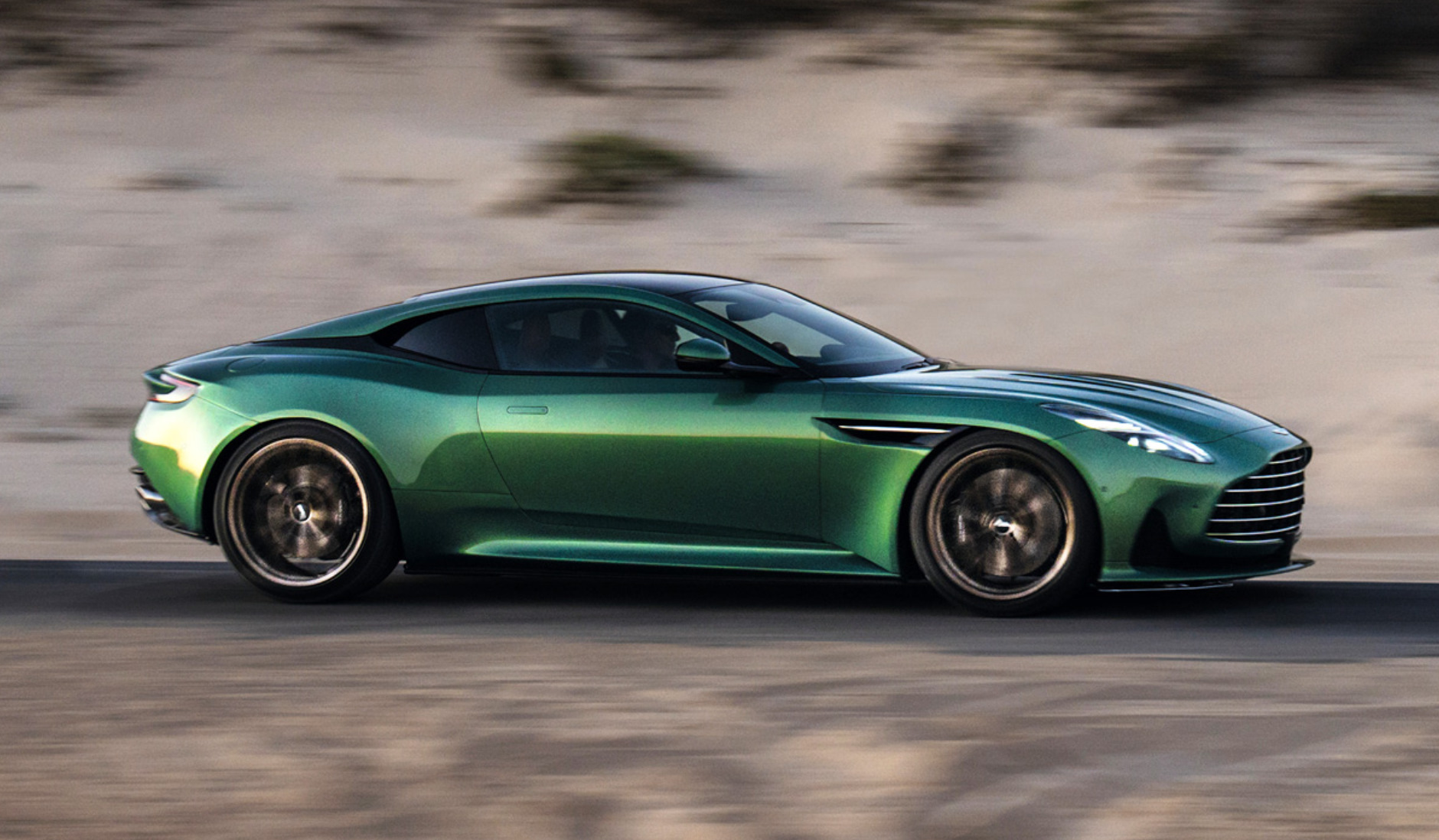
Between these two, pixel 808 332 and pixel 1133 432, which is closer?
pixel 1133 432

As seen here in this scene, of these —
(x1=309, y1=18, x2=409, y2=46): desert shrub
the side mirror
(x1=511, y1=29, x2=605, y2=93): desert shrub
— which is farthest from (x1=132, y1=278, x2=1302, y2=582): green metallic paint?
(x1=309, y1=18, x2=409, y2=46): desert shrub

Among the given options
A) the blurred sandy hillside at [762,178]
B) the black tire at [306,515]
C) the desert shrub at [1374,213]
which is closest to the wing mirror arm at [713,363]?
the black tire at [306,515]

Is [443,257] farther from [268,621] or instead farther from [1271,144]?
[268,621]

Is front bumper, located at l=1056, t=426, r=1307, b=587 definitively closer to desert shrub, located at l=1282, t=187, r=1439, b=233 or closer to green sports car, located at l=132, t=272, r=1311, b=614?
green sports car, located at l=132, t=272, r=1311, b=614

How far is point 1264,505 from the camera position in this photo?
7.57 m

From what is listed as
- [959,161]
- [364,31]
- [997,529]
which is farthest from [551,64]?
[997,529]

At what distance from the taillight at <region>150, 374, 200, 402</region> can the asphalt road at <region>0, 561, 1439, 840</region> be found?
0.89 m

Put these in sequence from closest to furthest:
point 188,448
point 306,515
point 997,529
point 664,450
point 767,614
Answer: point 997,529
point 664,450
point 767,614
point 306,515
point 188,448

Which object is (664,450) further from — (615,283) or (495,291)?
(495,291)

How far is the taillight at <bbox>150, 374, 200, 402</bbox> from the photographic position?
855 cm

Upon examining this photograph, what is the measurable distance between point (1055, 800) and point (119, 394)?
11.4 metres

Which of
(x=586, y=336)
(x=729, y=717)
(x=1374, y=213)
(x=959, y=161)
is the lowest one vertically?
(x=729, y=717)

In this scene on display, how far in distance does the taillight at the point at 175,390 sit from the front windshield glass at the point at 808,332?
2.20m

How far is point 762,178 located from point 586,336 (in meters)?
10.2
